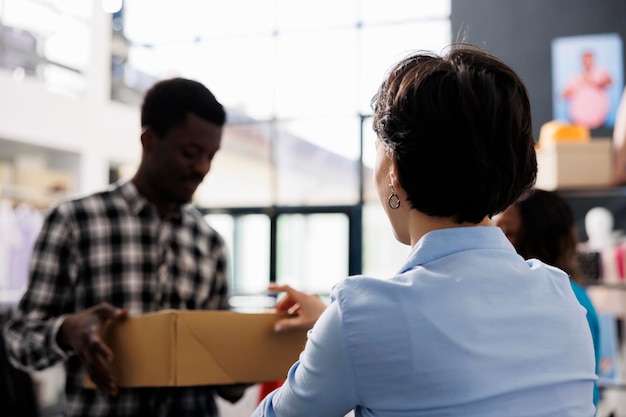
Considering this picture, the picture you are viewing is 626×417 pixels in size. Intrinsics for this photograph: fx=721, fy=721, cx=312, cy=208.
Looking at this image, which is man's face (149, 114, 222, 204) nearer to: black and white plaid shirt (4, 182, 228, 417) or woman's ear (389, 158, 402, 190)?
black and white plaid shirt (4, 182, 228, 417)

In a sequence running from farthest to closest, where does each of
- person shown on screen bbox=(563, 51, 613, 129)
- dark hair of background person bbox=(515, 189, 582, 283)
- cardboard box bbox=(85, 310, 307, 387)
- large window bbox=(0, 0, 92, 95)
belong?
large window bbox=(0, 0, 92, 95) < person shown on screen bbox=(563, 51, 613, 129) < dark hair of background person bbox=(515, 189, 582, 283) < cardboard box bbox=(85, 310, 307, 387)

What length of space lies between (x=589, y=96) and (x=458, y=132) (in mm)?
4587

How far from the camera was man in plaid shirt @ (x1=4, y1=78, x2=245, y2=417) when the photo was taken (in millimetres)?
1600

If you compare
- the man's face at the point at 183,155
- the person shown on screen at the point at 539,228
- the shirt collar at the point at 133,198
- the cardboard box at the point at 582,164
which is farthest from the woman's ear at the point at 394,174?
the cardboard box at the point at 582,164

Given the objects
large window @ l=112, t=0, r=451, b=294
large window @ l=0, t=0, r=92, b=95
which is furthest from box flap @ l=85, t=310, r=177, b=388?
large window @ l=0, t=0, r=92, b=95

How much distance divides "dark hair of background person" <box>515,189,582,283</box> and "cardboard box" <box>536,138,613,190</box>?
3.72 feet

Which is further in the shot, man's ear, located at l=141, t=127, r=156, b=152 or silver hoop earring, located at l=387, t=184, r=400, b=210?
man's ear, located at l=141, t=127, r=156, b=152

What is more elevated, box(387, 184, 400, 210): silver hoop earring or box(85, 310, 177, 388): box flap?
box(387, 184, 400, 210): silver hoop earring

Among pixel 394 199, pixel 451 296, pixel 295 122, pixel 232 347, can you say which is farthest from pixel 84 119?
pixel 451 296

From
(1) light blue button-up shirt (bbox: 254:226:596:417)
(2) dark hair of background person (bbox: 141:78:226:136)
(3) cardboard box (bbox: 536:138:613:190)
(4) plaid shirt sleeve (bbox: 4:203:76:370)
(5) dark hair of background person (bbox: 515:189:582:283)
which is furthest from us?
(3) cardboard box (bbox: 536:138:613:190)

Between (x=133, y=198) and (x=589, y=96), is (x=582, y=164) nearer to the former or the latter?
(x=589, y=96)

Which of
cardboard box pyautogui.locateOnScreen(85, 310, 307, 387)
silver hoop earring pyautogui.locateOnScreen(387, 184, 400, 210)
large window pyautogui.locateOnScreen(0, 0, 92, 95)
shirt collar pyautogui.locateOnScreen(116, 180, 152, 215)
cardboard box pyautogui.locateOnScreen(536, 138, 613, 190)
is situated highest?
large window pyautogui.locateOnScreen(0, 0, 92, 95)

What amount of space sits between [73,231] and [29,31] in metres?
7.38

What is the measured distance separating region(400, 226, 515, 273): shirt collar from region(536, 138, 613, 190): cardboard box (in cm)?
244
